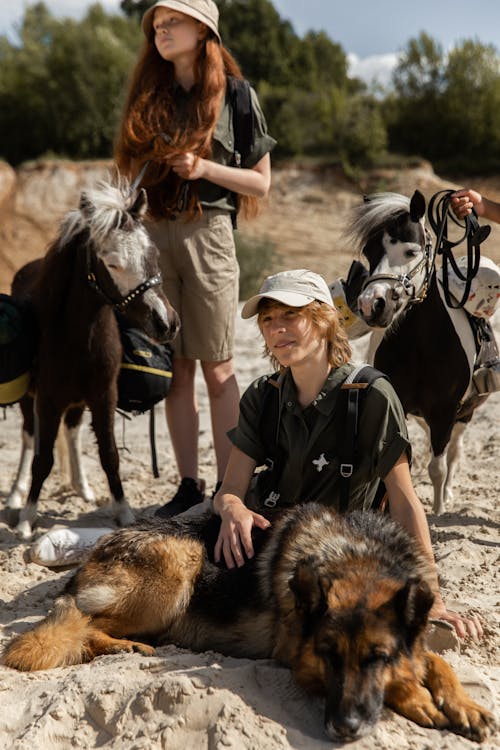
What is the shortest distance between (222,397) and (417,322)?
1.36m

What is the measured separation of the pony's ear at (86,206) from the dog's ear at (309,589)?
9.53ft

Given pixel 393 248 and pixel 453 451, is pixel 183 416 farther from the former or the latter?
pixel 453 451

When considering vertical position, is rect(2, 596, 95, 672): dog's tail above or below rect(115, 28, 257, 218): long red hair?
below

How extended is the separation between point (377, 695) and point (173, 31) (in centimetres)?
385

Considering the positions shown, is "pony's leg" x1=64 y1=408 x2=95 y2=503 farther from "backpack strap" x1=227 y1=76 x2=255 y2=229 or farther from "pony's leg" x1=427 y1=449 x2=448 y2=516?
"pony's leg" x1=427 y1=449 x2=448 y2=516

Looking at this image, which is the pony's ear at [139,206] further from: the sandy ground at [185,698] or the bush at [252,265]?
the bush at [252,265]

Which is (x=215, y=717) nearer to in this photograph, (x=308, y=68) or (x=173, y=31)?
(x=173, y=31)

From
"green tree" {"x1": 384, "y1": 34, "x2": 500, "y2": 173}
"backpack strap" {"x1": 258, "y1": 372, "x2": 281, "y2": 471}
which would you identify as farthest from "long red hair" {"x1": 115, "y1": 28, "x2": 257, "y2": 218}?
"green tree" {"x1": 384, "y1": 34, "x2": 500, "y2": 173}

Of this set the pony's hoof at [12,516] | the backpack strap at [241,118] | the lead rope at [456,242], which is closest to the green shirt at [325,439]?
the lead rope at [456,242]

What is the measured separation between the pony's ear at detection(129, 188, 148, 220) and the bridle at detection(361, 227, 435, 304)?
4.68ft

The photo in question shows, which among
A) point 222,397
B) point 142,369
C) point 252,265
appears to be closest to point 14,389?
point 142,369

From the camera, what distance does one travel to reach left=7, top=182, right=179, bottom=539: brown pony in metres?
4.81

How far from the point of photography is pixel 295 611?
9.87 ft

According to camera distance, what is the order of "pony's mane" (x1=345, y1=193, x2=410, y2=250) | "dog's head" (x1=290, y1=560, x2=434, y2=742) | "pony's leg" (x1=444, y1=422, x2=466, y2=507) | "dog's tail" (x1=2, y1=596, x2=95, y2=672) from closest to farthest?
"dog's head" (x1=290, y1=560, x2=434, y2=742) → "dog's tail" (x1=2, y1=596, x2=95, y2=672) → "pony's mane" (x1=345, y1=193, x2=410, y2=250) → "pony's leg" (x1=444, y1=422, x2=466, y2=507)
